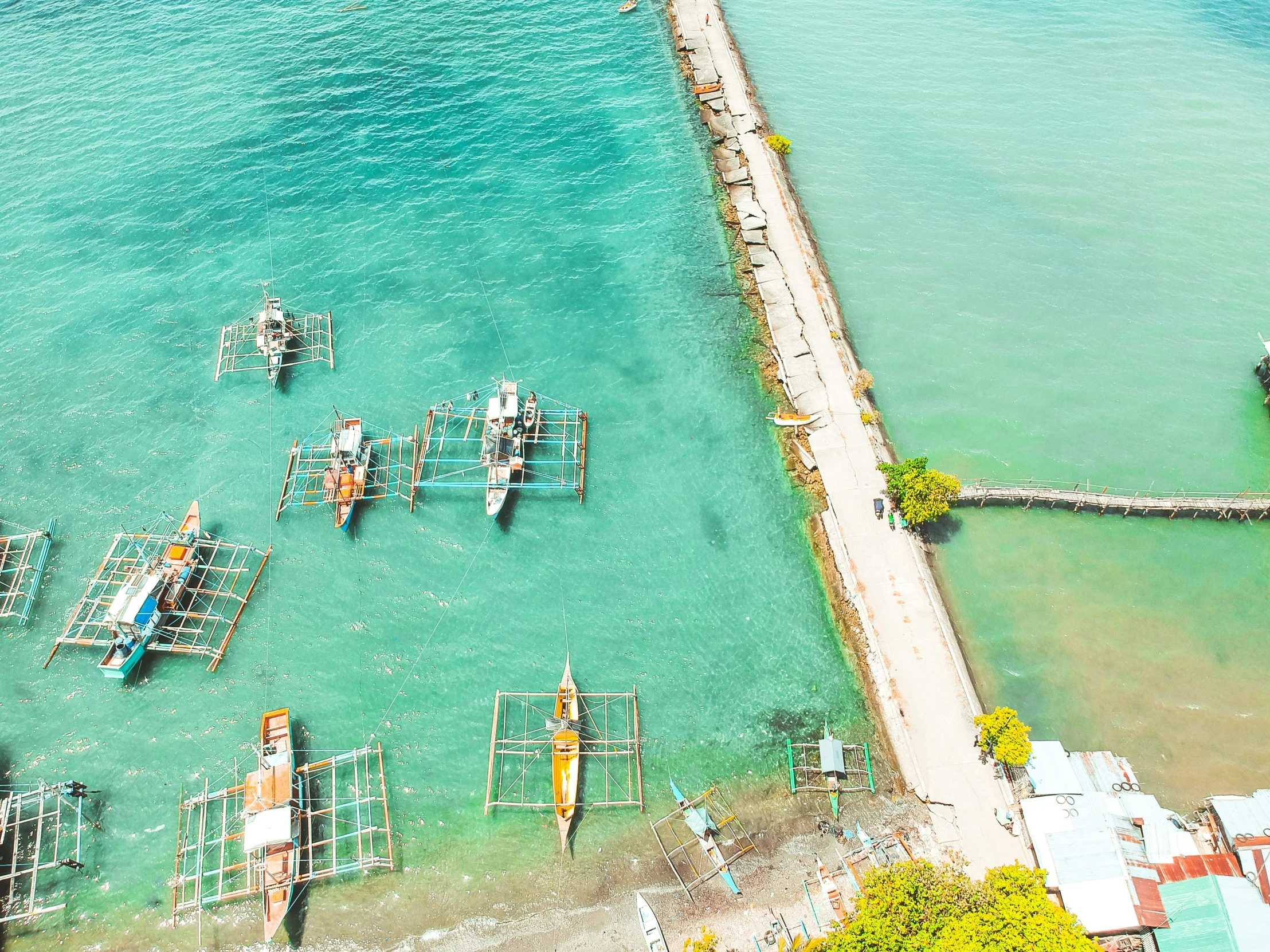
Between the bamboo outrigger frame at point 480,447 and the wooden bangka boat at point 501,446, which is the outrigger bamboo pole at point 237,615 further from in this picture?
the wooden bangka boat at point 501,446

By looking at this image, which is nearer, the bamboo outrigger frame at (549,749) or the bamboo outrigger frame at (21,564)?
the bamboo outrigger frame at (549,749)

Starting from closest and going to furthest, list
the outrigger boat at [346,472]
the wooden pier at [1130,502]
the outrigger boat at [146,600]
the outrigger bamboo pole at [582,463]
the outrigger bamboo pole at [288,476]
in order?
1. the outrigger boat at [146,600]
2. the wooden pier at [1130,502]
3. the outrigger boat at [346,472]
4. the outrigger bamboo pole at [288,476]
5. the outrigger bamboo pole at [582,463]

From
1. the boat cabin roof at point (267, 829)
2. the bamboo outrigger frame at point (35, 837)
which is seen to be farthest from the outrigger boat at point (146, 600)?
the boat cabin roof at point (267, 829)

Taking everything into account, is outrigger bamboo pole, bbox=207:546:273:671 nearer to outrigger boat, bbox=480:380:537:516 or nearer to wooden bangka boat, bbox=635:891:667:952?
outrigger boat, bbox=480:380:537:516

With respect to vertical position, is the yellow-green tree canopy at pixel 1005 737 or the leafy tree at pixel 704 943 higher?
the yellow-green tree canopy at pixel 1005 737

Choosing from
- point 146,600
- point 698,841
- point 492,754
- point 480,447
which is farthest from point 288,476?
point 698,841

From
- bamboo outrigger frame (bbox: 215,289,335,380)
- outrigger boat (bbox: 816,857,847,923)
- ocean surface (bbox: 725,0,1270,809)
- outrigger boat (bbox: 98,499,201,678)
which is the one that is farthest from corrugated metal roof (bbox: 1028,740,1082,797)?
bamboo outrigger frame (bbox: 215,289,335,380)
